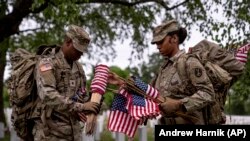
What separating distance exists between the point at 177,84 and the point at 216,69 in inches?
13.9

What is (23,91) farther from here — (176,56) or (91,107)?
(176,56)

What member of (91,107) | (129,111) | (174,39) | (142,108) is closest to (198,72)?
(174,39)

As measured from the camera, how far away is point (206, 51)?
5.27m

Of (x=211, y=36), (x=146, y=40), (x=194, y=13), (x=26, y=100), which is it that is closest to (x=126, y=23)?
(x=146, y=40)

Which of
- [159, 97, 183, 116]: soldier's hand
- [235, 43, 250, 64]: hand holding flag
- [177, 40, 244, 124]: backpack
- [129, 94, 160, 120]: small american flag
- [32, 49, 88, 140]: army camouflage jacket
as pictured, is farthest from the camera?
[235, 43, 250, 64]: hand holding flag

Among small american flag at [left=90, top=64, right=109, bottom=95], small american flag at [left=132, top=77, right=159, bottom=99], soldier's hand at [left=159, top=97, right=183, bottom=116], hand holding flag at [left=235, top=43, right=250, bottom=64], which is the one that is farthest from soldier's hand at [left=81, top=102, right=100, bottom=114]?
hand holding flag at [left=235, top=43, right=250, bottom=64]

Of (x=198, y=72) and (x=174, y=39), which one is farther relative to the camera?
(x=174, y=39)

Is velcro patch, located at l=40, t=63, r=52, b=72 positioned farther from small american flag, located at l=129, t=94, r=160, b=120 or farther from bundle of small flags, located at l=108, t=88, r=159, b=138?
small american flag, located at l=129, t=94, r=160, b=120

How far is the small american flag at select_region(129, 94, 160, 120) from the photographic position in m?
4.79

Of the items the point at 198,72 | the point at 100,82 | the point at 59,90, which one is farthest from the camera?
the point at 59,90
